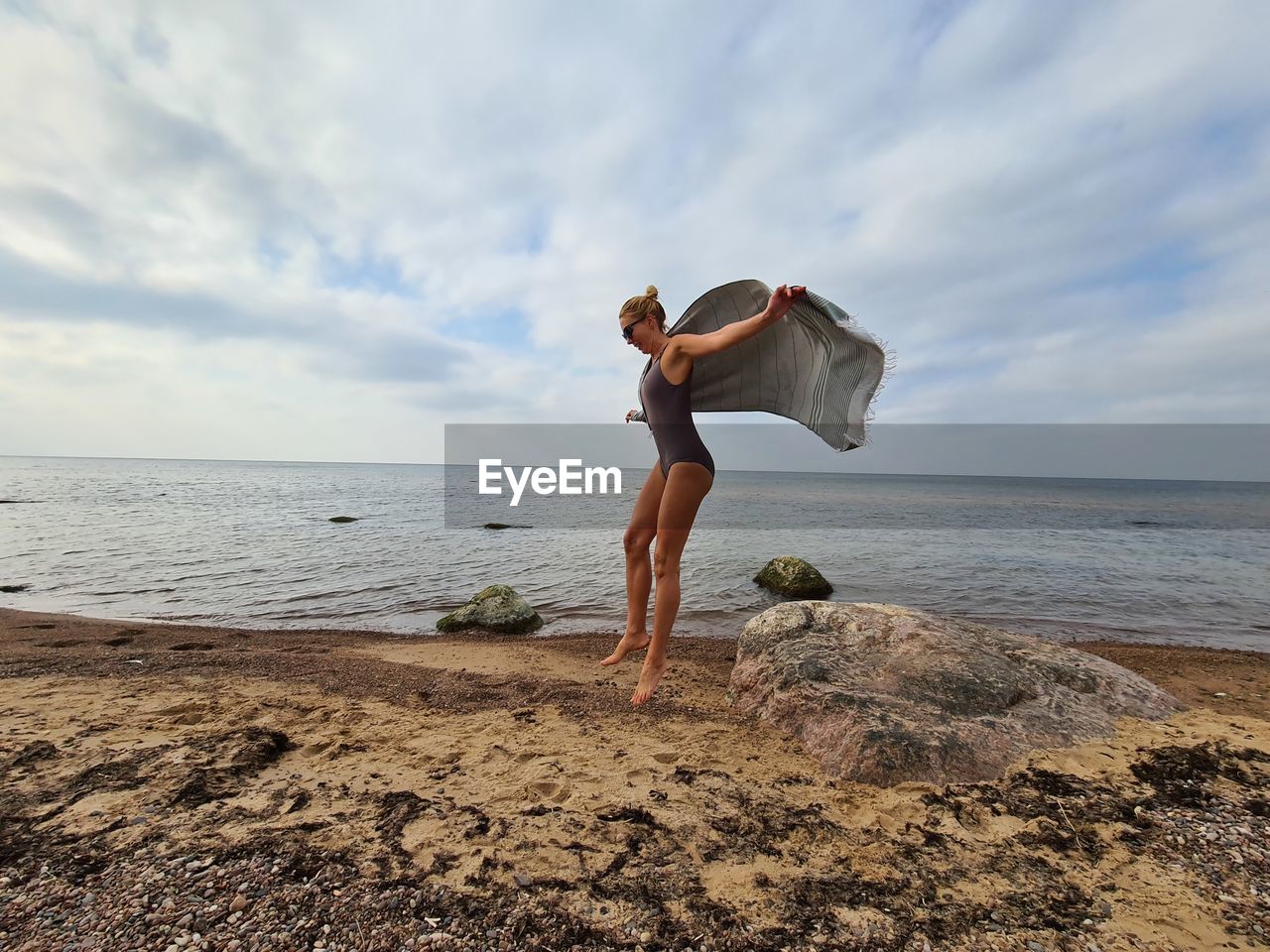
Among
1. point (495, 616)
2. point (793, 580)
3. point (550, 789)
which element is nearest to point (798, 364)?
point (550, 789)

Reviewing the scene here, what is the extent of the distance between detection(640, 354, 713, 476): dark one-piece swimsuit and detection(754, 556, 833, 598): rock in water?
1001 centimetres

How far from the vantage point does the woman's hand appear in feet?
11.9

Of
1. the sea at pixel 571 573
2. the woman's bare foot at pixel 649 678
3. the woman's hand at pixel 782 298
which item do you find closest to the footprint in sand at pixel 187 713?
the woman's bare foot at pixel 649 678

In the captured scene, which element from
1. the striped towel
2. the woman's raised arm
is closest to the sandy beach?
the striped towel

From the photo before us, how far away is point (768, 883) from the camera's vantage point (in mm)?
2574

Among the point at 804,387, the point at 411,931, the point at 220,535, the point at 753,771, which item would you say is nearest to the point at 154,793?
the point at 411,931

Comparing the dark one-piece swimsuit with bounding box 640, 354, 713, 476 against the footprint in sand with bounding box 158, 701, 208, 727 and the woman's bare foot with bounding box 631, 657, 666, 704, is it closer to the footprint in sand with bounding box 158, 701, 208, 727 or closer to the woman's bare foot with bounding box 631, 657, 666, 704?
the woman's bare foot with bounding box 631, 657, 666, 704

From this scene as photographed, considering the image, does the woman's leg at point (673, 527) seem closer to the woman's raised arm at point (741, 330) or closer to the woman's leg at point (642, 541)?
the woman's leg at point (642, 541)

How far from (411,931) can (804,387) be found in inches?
163

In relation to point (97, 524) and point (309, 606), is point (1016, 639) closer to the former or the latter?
point (309, 606)

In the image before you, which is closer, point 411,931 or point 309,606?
point 411,931

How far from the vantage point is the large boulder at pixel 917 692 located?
3.81 m

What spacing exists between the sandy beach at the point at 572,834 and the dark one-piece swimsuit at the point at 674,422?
2.18m

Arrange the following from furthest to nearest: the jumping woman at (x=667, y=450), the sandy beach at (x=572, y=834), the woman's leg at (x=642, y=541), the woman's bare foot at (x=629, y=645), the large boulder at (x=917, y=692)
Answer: the woman's bare foot at (x=629, y=645) < the woman's leg at (x=642, y=541) < the jumping woman at (x=667, y=450) < the large boulder at (x=917, y=692) < the sandy beach at (x=572, y=834)
